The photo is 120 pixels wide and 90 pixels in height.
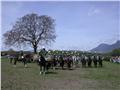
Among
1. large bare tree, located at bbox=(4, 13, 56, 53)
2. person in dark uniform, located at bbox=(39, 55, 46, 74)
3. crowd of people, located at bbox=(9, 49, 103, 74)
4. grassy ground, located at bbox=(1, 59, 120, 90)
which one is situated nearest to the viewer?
grassy ground, located at bbox=(1, 59, 120, 90)

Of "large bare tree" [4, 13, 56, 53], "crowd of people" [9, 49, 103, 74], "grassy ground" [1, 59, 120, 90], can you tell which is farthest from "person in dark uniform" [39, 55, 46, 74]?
"large bare tree" [4, 13, 56, 53]

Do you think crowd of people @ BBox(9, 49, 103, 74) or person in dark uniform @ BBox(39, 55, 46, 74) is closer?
person in dark uniform @ BBox(39, 55, 46, 74)

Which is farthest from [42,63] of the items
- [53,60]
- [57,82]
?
[57,82]

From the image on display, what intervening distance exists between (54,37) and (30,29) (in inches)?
243

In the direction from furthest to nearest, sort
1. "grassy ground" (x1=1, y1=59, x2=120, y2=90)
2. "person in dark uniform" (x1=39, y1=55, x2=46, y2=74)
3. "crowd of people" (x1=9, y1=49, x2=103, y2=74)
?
"crowd of people" (x1=9, y1=49, x2=103, y2=74), "person in dark uniform" (x1=39, y1=55, x2=46, y2=74), "grassy ground" (x1=1, y1=59, x2=120, y2=90)

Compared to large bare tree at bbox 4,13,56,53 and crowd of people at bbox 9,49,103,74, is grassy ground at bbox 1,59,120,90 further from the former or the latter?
large bare tree at bbox 4,13,56,53

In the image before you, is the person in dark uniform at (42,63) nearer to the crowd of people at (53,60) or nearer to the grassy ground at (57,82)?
the crowd of people at (53,60)

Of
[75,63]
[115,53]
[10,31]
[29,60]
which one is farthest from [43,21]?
[115,53]

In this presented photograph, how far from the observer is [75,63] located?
43438mm

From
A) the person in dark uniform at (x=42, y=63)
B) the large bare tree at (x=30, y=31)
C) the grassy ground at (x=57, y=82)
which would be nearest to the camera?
the grassy ground at (x=57, y=82)

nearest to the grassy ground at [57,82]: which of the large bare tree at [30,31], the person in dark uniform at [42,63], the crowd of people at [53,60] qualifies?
the person in dark uniform at [42,63]

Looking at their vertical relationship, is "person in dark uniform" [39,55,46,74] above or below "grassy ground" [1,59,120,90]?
above

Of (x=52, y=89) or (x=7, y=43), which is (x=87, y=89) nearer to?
(x=52, y=89)

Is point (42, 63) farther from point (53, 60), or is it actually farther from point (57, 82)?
point (57, 82)
